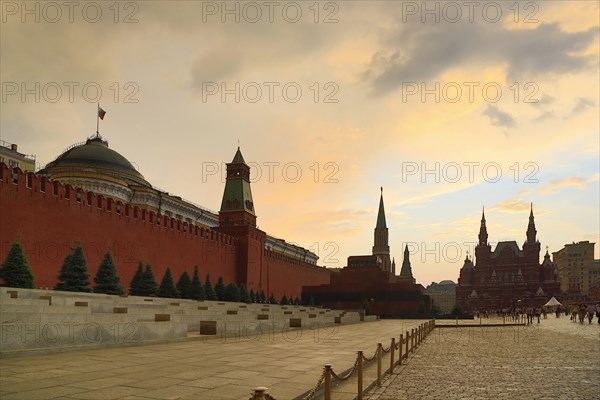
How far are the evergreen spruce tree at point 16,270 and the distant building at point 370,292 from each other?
37.0 m

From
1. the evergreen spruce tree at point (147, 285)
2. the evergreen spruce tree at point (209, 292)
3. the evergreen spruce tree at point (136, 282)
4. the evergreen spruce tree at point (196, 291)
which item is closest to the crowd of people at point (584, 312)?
the evergreen spruce tree at point (209, 292)

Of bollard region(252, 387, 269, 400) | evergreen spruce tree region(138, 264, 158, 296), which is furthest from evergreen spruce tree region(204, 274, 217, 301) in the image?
bollard region(252, 387, 269, 400)

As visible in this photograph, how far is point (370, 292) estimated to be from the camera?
53.2m

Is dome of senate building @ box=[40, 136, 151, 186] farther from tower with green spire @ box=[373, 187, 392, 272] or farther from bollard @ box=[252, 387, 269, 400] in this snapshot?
tower with green spire @ box=[373, 187, 392, 272]

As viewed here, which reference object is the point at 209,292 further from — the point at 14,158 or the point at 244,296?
the point at 14,158

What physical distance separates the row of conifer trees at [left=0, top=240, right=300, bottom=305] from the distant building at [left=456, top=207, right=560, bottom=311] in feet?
241

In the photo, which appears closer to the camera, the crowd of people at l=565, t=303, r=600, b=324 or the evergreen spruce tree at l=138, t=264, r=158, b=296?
the evergreen spruce tree at l=138, t=264, r=158, b=296

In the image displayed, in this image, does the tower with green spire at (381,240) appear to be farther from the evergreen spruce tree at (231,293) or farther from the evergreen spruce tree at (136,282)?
the evergreen spruce tree at (136,282)

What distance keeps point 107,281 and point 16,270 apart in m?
5.15

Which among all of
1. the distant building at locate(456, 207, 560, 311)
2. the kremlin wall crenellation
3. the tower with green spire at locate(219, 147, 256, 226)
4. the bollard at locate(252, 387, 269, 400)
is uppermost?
the tower with green spire at locate(219, 147, 256, 226)

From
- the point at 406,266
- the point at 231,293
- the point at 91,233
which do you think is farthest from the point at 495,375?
the point at 406,266

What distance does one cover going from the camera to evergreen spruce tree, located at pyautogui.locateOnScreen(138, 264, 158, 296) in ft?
81.9

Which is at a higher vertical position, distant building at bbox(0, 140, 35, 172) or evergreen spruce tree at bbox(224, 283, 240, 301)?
distant building at bbox(0, 140, 35, 172)

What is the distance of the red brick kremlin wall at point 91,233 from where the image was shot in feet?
65.7
